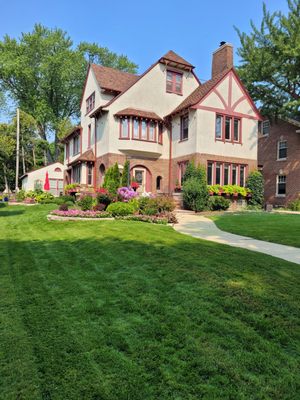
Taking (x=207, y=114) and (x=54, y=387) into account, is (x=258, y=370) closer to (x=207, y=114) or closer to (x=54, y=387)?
(x=54, y=387)

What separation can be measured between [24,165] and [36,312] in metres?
51.5

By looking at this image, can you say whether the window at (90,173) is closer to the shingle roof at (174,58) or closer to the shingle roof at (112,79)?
the shingle roof at (112,79)

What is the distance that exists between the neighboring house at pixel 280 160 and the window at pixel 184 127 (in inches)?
341

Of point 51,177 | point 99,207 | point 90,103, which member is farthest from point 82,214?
point 51,177

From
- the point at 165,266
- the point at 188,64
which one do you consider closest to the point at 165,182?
the point at 188,64

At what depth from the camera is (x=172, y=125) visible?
2480 cm

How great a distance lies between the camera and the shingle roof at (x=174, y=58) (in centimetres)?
2470

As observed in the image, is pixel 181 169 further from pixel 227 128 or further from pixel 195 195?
pixel 227 128

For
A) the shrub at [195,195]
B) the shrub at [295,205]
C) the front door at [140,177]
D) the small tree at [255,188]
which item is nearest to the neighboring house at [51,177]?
the front door at [140,177]

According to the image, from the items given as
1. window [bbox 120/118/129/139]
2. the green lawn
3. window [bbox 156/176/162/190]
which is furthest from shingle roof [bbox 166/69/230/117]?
the green lawn

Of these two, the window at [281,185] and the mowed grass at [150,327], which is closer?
the mowed grass at [150,327]

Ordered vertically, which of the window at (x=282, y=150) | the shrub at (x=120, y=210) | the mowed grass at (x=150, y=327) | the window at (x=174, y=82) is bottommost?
the mowed grass at (x=150, y=327)

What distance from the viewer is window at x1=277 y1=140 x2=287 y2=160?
26864 millimetres

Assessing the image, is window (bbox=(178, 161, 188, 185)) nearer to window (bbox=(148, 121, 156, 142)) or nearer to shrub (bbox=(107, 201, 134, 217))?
window (bbox=(148, 121, 156, 142))
